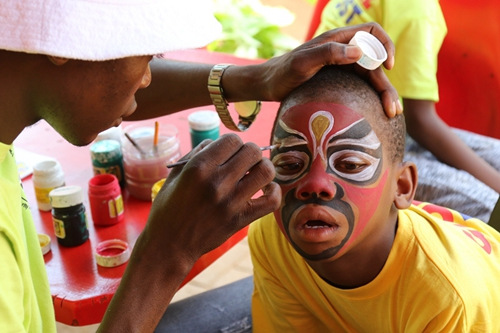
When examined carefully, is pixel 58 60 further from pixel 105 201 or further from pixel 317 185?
pixel 105 201

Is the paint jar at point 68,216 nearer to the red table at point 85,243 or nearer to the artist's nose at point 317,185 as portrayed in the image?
the red table at point 85,243

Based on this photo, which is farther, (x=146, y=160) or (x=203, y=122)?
(x=203, y=122)

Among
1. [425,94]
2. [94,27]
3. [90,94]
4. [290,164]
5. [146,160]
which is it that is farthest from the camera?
[425,94]

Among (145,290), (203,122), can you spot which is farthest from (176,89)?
(145,290)

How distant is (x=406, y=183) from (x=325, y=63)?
1.16 feet

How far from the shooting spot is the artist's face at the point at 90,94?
87 cm

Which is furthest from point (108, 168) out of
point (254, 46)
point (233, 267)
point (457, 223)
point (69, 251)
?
point (254, 46)

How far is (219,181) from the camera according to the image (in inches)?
37.2

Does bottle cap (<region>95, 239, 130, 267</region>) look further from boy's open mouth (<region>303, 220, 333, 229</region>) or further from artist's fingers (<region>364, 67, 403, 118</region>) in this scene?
artist's fingers (<region>364, 67, 403, 118</region>)

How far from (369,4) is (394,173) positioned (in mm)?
1007

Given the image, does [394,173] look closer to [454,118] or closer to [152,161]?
[152,161]

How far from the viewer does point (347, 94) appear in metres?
1.20

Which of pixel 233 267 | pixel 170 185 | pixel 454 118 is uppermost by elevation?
pixel 170 185

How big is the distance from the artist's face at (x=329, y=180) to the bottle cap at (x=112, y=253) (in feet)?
1.47
